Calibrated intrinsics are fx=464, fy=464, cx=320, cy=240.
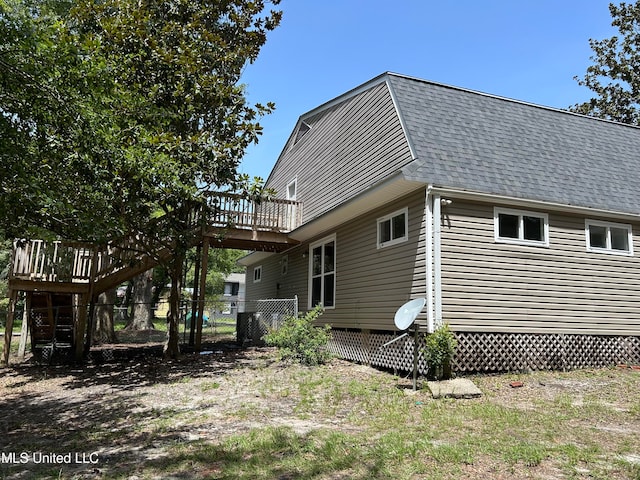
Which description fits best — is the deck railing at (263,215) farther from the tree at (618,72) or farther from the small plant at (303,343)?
the tree at (618,72)

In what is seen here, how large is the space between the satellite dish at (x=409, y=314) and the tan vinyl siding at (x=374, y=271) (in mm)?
615

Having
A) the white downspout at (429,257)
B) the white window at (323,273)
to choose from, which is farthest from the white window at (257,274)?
the white downspout at (429,257)

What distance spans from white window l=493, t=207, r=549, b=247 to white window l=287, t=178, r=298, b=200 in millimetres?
7816

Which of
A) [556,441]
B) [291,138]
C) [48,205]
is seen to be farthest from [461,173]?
[291,138]

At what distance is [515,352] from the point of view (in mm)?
8711

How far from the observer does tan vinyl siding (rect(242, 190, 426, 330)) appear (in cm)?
878

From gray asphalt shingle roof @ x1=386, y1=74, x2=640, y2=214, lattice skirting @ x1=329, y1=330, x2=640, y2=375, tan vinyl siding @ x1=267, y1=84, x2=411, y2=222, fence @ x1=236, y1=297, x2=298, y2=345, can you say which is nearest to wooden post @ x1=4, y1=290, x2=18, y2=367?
fence @ x1=236, y1=297, x2=298, y2=345

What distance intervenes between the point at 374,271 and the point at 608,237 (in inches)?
199

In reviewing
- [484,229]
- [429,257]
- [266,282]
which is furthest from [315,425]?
[266,282]

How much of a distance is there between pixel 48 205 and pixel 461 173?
7.13 meters

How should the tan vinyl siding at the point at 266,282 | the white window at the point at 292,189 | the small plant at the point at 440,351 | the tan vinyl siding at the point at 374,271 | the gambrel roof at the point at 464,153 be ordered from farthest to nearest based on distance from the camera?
the tan vinyl siding at the point at 266,282 → the white window at the point at 292,189 → the gambrel roof at the point at 464,153 → the tan vinyl siding at the point at 374,271 → the small plant at the point at 440,351

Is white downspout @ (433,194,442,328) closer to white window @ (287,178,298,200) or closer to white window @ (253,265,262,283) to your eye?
white window @ (287,178,298,200)

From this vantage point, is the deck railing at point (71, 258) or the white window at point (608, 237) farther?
the deck railing at point (71, 258)

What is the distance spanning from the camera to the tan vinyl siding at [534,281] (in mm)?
8492
